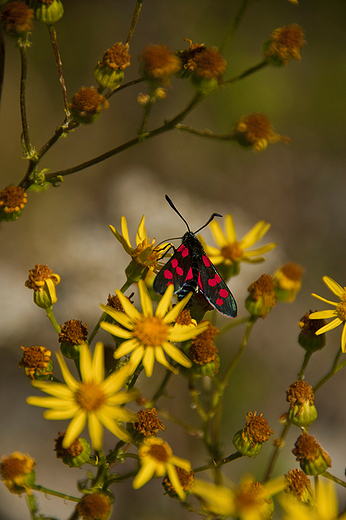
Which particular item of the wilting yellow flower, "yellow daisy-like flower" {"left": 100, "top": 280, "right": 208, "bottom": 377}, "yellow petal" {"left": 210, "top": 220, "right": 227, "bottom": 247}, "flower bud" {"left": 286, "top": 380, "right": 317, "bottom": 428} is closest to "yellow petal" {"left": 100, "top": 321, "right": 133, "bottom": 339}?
"yellow daisy-like flower" {"left": 100, "top": 280, "right": 208, "bottom": 377}

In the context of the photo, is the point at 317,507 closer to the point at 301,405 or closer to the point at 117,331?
the point at 301,405

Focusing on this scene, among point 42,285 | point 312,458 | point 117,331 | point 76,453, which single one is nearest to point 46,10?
point 42,285

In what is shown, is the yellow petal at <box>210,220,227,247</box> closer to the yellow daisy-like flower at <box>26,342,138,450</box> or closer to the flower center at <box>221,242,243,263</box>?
the flower center at <box>221,242,243,263</box>

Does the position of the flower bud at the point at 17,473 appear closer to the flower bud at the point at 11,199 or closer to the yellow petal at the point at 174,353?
the yellow petal at the point at 174,353

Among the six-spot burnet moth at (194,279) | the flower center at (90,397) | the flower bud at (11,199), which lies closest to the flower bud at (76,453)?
the flower center at (90,397)

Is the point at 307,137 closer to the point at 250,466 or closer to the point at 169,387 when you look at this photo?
the point at 169,387
